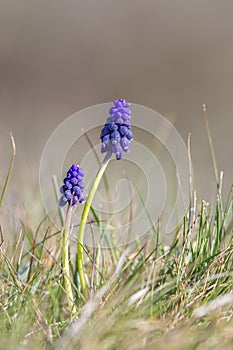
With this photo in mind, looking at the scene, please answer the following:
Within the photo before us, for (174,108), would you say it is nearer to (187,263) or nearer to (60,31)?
(60,31)

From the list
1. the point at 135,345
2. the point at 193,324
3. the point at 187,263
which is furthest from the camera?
the point at 187,263

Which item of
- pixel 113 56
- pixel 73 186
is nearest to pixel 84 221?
pixel 73 186

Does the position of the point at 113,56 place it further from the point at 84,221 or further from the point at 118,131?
the point at 84,221

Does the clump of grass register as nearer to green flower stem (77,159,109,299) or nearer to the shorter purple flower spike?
green flower stem (77,159,109,299)

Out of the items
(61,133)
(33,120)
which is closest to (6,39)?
(33,120)

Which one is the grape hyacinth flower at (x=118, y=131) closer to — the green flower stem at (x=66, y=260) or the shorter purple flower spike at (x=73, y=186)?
the shorter purple flower spike at (x=73, y=186)

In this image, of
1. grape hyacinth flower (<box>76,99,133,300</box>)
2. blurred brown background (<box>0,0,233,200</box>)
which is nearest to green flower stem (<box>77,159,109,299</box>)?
grape hyacinth flower (<box>76,99,133,300</box>)
